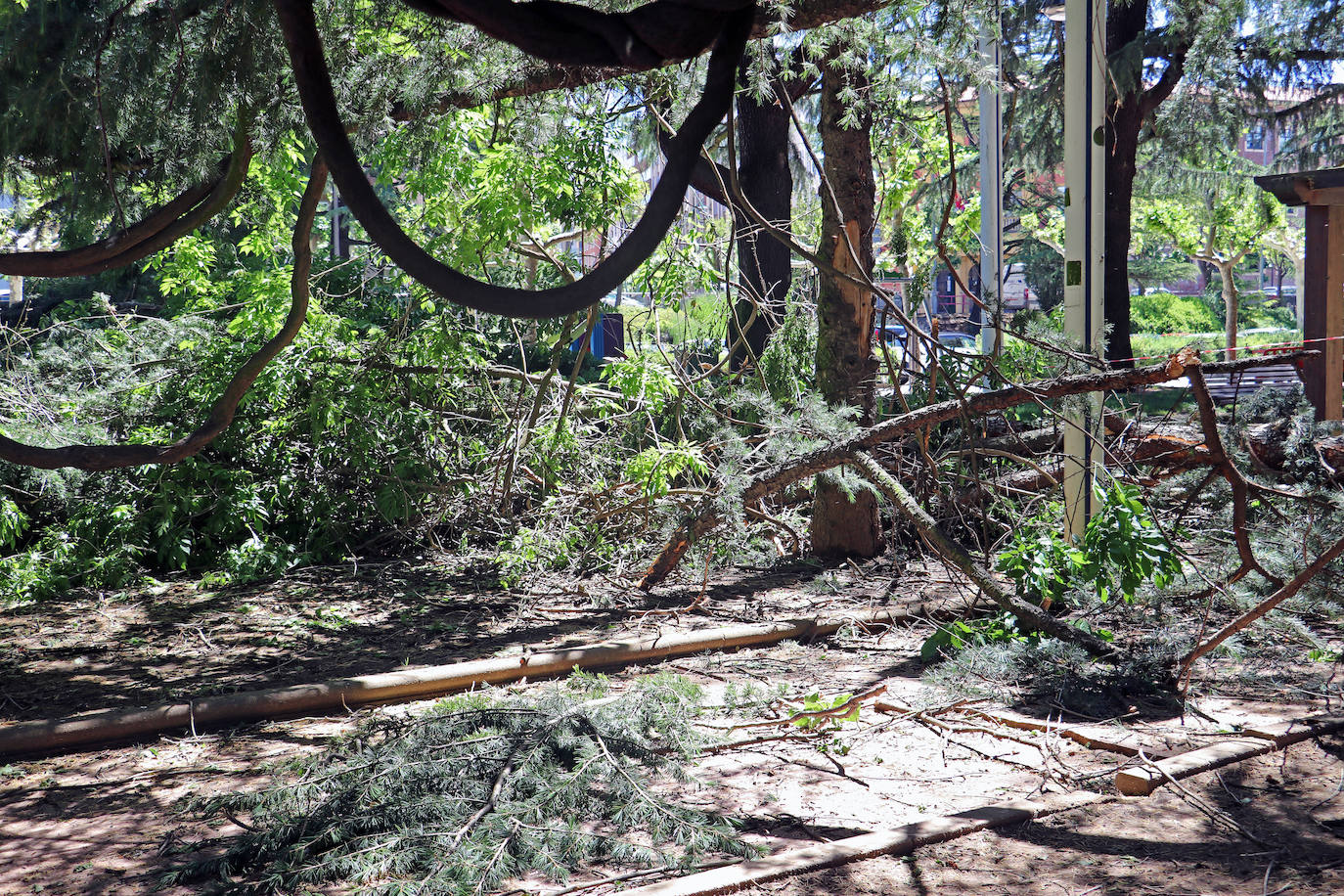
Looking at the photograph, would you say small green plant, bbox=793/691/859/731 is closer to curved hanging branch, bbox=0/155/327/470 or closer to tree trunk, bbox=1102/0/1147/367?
curved hanging branch, bbox=0/155/327/470

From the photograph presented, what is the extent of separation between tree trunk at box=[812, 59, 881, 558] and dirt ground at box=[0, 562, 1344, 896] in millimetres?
594

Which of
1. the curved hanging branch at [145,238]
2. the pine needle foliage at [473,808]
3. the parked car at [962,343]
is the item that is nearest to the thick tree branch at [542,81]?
the curved hanging branch at [145,238]

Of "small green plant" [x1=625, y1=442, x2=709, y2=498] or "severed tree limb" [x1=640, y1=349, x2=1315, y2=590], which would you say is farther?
"small green plant" [x1=625, y1=442, x2=709, y2=498]

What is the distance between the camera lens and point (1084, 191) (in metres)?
6.05

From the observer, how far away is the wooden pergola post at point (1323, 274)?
10.4 m

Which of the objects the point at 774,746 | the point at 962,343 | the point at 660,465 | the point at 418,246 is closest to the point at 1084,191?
the point at 660,465

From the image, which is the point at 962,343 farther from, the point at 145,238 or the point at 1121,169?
the point at 145,238

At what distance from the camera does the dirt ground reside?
326 cm

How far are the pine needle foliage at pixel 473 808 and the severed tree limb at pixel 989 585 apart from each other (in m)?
2.06

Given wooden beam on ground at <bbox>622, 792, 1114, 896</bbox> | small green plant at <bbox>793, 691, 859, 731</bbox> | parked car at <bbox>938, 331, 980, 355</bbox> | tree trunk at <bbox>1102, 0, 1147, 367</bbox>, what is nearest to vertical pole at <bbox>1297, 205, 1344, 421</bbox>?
tree trunk at <bbox>1102, 0, 1147, 367</bbox>

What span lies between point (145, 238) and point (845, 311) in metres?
5.12

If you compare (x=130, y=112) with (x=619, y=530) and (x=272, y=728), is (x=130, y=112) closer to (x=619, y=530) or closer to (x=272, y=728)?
(x=272, y=728)

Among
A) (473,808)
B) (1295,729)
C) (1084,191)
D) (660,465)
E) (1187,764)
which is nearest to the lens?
(473,808)

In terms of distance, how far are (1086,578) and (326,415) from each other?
5723 mm
